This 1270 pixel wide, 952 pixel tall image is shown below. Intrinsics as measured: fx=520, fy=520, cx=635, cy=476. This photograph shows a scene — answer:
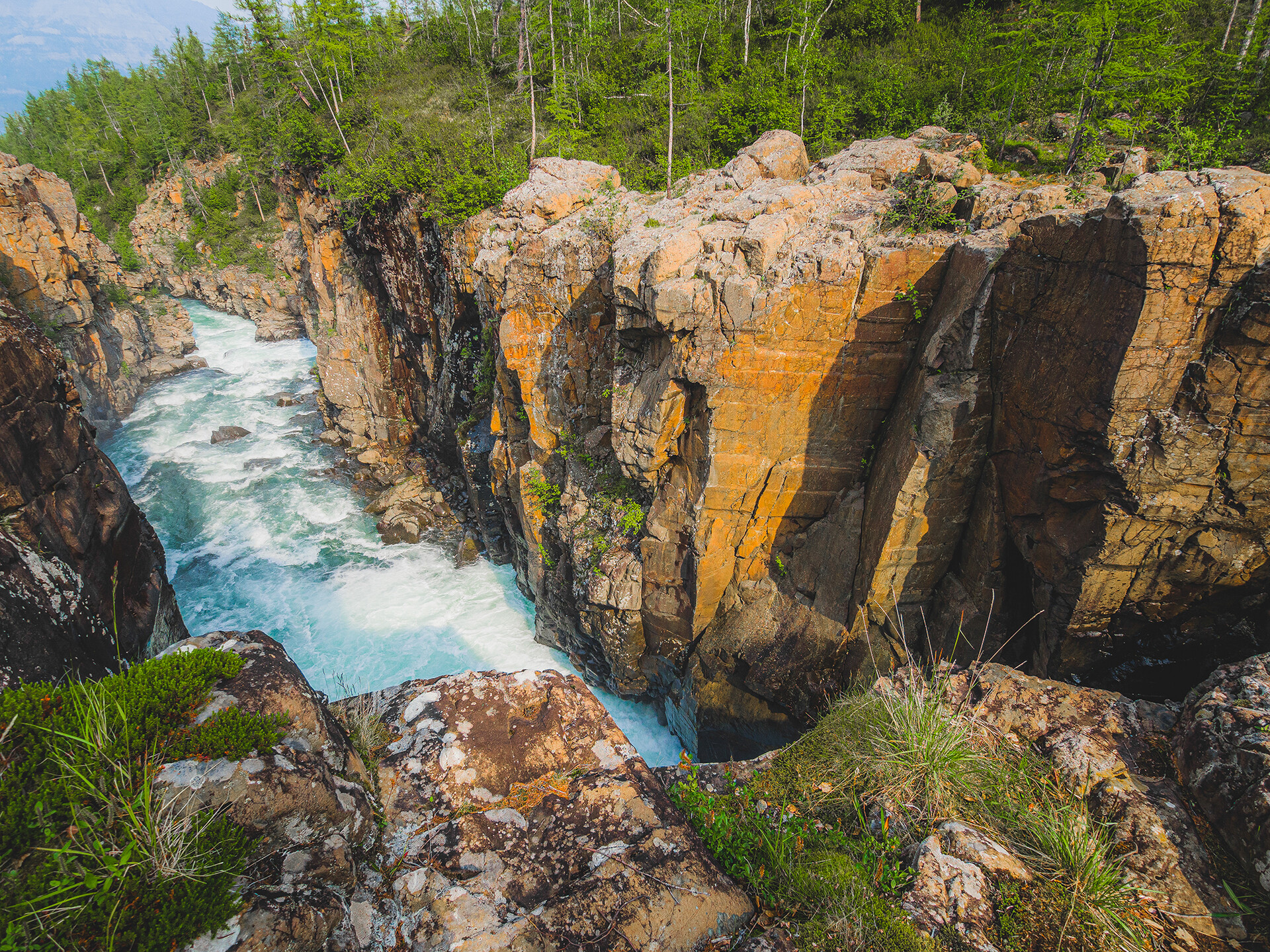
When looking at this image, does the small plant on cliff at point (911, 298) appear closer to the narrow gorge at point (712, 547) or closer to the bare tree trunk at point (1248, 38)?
the narrow gorge at point (712, 547)

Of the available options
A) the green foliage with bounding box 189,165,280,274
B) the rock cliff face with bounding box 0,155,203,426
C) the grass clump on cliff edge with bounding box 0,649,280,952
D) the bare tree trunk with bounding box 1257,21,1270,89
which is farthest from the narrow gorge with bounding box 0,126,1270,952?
the green foliage with bounding box 189,165,280,274

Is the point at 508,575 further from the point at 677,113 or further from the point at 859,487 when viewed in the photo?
the point at 677,113

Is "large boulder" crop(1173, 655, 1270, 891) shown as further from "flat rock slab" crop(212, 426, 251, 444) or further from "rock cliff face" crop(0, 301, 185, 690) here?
"flat rock slab" crop(212, 426, 251, 444)

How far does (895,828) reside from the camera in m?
3.79

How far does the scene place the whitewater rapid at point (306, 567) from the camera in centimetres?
1413

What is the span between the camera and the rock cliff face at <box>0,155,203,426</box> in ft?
68.1

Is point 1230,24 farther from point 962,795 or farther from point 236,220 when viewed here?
point 236,220

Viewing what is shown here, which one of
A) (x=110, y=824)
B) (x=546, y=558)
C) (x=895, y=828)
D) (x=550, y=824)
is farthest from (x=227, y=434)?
(x=895, y=828)

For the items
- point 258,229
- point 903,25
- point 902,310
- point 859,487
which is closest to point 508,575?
point 859,487

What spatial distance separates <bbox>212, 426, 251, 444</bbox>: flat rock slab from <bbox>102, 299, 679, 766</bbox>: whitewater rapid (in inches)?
13.0

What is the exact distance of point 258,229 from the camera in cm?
3988

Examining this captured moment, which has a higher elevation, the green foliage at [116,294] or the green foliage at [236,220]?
the green foliage at [236,220]

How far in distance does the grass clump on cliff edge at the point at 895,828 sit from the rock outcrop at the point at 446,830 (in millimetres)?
411

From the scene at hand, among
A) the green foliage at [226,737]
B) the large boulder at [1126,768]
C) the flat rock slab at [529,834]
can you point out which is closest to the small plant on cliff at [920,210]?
the large boulder at [1126,768]
